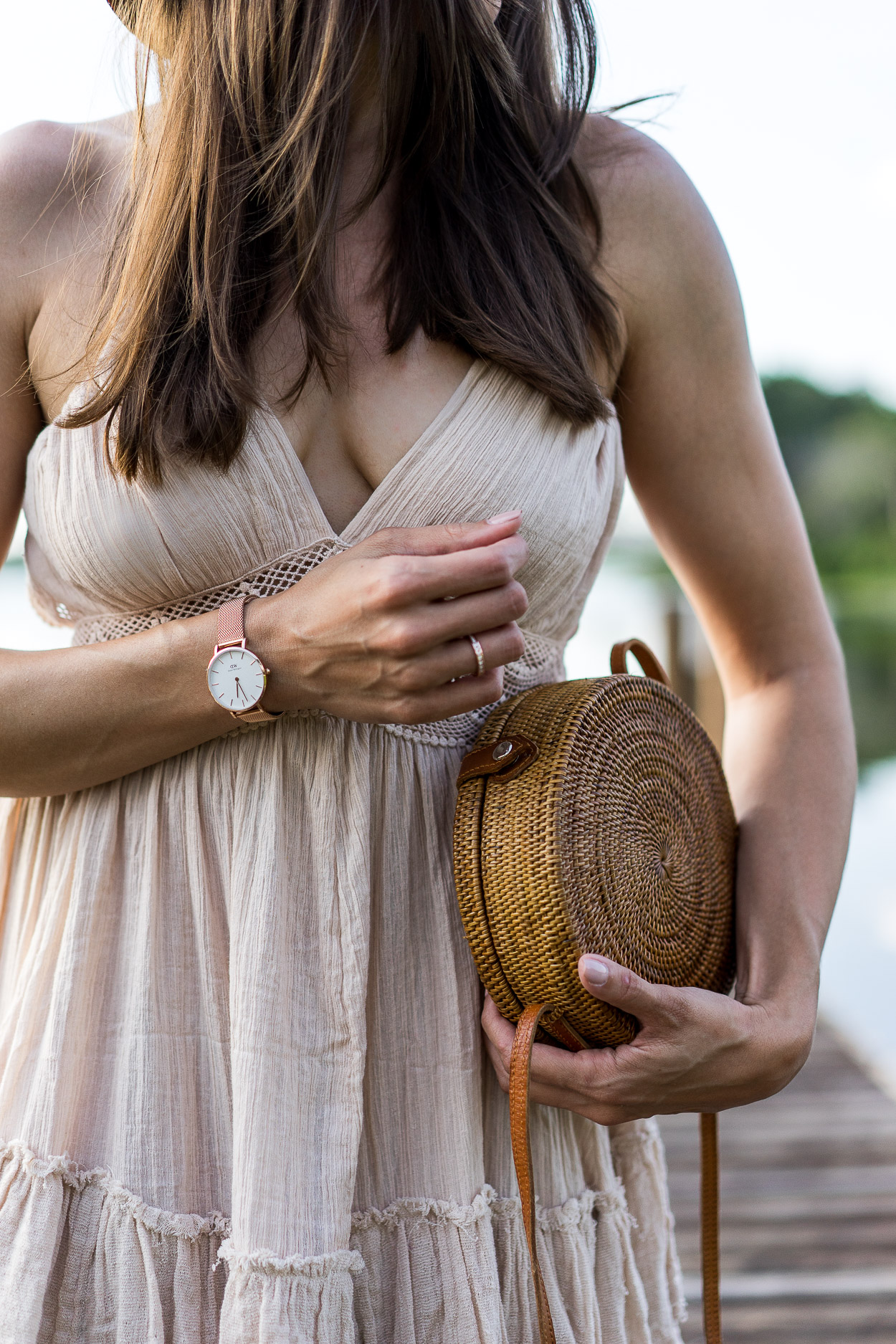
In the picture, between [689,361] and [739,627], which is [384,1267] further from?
[689,361]

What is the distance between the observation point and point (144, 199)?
3.12 ft

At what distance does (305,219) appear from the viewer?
0.93 meters

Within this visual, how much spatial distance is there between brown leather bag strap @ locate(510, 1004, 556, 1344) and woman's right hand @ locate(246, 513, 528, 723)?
9.9 inches

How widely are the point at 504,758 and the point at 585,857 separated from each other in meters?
0.10

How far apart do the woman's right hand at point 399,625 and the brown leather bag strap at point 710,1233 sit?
484 millimetres

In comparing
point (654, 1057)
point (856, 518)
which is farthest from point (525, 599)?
point (856, 518)

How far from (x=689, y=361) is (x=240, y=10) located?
0.51 m

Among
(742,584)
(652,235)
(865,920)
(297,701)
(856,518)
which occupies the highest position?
(856,518)

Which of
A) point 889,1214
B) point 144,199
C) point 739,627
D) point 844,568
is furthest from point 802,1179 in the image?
point 844,568

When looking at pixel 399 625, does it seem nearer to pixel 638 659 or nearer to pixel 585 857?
pixel 585 857

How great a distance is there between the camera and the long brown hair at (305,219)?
909 millimetres

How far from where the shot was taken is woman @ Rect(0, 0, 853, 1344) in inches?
34.0

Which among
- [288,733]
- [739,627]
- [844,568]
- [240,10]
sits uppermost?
[844,568]

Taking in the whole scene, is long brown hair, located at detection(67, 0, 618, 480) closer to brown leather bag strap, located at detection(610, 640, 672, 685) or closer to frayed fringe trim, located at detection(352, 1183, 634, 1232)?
brown leather bag strap, located at detection(610, 640, 672, 685)
